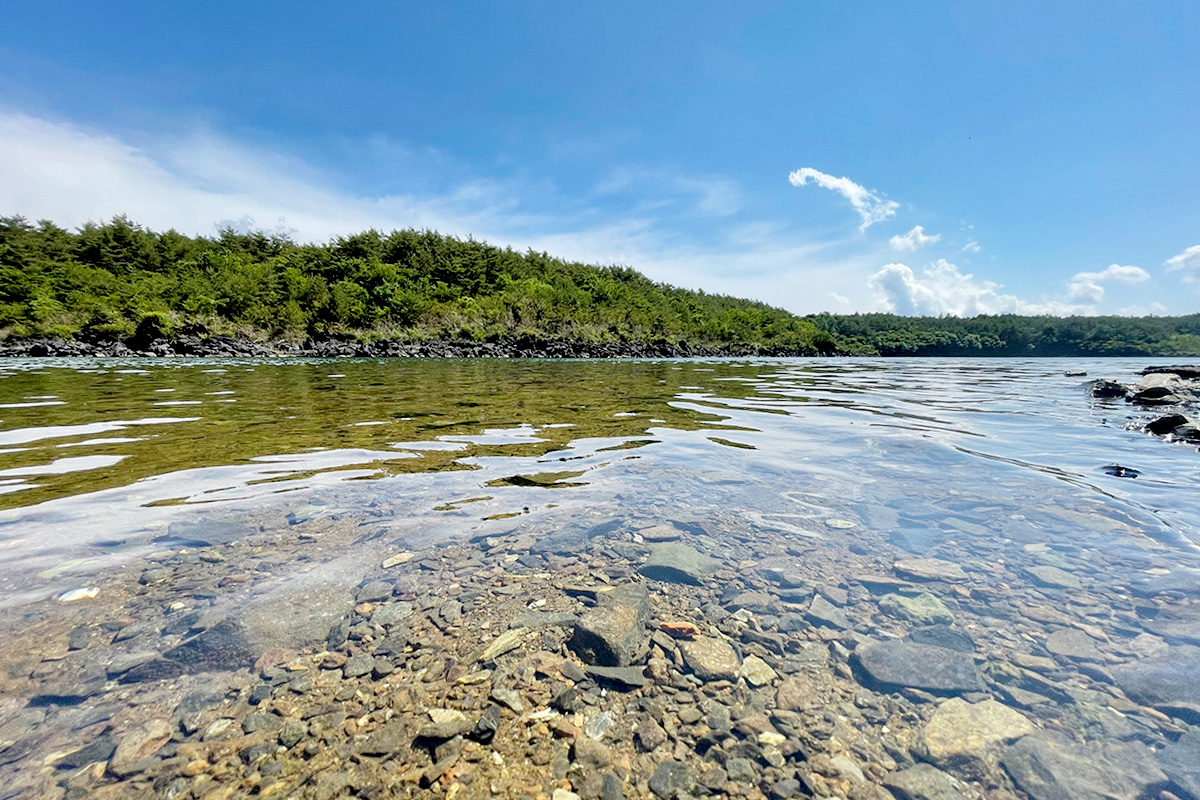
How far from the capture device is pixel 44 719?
166 cm

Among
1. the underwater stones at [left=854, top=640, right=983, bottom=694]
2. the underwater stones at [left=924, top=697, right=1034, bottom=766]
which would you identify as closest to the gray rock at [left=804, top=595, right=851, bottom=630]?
the underwater stones at [left=854, top=640, right=983, bottom=694]

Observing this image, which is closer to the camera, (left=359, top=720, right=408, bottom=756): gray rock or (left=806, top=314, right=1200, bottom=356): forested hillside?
(left=359, top=720, right=408, bottom=756): gray rock

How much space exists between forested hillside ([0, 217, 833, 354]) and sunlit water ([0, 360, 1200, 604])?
33381 mm

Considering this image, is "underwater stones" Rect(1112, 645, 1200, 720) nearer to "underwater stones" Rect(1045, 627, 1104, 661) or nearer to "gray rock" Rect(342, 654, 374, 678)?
"underwater stones" Rect(1045, 627, 1104, 661)

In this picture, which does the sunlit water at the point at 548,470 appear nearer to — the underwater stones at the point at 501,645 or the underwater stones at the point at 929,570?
the underwater stones at the point at 929,570

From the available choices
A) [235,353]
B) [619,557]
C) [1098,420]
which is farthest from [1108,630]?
[235,353]

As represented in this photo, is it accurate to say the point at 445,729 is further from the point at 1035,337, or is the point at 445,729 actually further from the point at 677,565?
the point at 1035,337

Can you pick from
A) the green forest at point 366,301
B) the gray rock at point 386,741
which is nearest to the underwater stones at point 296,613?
the gray rock at point 386,741

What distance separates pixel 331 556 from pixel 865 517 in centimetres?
386

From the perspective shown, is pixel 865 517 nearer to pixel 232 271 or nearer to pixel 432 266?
pixel 232 271

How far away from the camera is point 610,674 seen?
6.63 ft

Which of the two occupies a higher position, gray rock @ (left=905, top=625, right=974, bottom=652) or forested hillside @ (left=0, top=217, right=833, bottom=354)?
forested hillside @ (left=0, top=217, right=833, bottom=354)

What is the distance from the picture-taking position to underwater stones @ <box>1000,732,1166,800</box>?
1425mm

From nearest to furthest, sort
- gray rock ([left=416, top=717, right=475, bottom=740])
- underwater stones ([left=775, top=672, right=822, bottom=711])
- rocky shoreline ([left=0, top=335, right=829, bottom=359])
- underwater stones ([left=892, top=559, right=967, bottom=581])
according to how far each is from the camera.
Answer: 1. gray rock ([left=416, top=717, right=475, bottom=740])
2. underwater stones ([left=775, top=672, right=822, bottom=711])
3. underwater stones ([left=892, top=559, right=967, bottom=581])
4. rocky shoreline ([left=0, top=335, right=829, bottom=359])
